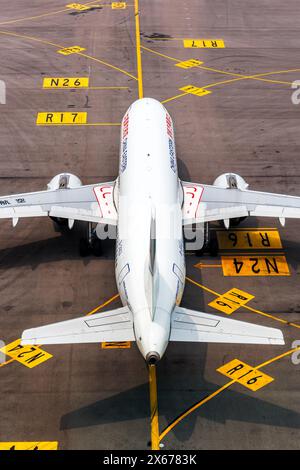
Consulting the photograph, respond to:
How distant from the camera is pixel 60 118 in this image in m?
56.2

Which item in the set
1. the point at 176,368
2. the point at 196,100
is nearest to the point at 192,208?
the point at 176,368

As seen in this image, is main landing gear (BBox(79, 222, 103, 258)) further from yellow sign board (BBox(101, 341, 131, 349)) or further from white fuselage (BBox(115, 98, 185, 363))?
yellow sign board (BBox(101, 341, 131, 349))

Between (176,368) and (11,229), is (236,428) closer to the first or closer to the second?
(176,368)

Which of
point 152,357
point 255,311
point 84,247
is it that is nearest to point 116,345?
point 152,357

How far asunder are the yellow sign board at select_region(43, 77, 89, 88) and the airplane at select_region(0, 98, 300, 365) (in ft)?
55.1

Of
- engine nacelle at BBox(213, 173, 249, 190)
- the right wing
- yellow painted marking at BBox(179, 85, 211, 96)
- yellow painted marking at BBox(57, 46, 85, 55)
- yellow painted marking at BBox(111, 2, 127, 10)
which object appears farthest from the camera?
yellow painted marking at BBox(111, 2, 127, 10)

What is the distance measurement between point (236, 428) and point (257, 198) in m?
16.4

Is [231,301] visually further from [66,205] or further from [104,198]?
[66,205]

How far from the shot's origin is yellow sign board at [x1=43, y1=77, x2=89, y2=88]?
60.9 meters

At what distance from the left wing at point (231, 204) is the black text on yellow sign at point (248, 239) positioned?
2676mm

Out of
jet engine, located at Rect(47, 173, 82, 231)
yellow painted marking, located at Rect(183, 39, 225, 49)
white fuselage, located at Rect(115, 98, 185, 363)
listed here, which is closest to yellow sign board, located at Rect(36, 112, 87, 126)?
white fuselage, located at Rect(115, 98, 185, 363)

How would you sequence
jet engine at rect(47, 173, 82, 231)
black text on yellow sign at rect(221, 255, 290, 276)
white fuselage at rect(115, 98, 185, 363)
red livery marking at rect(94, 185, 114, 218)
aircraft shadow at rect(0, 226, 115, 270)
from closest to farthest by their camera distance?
white fuselage at rect(115, 98, 185, 363) → black text on yellow sign at rect(221, 255, 290, 276) → red livery marking at rect(94, 185, 114, 218) → aircraft shadow at rect(0, 226, 115, 270) → jet engine at rect(47, 173, 82, 231)

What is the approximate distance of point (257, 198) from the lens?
137 ft

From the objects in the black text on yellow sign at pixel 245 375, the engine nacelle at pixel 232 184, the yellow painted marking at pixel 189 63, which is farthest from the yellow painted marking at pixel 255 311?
the yellow painted marking at pixel 189 63
